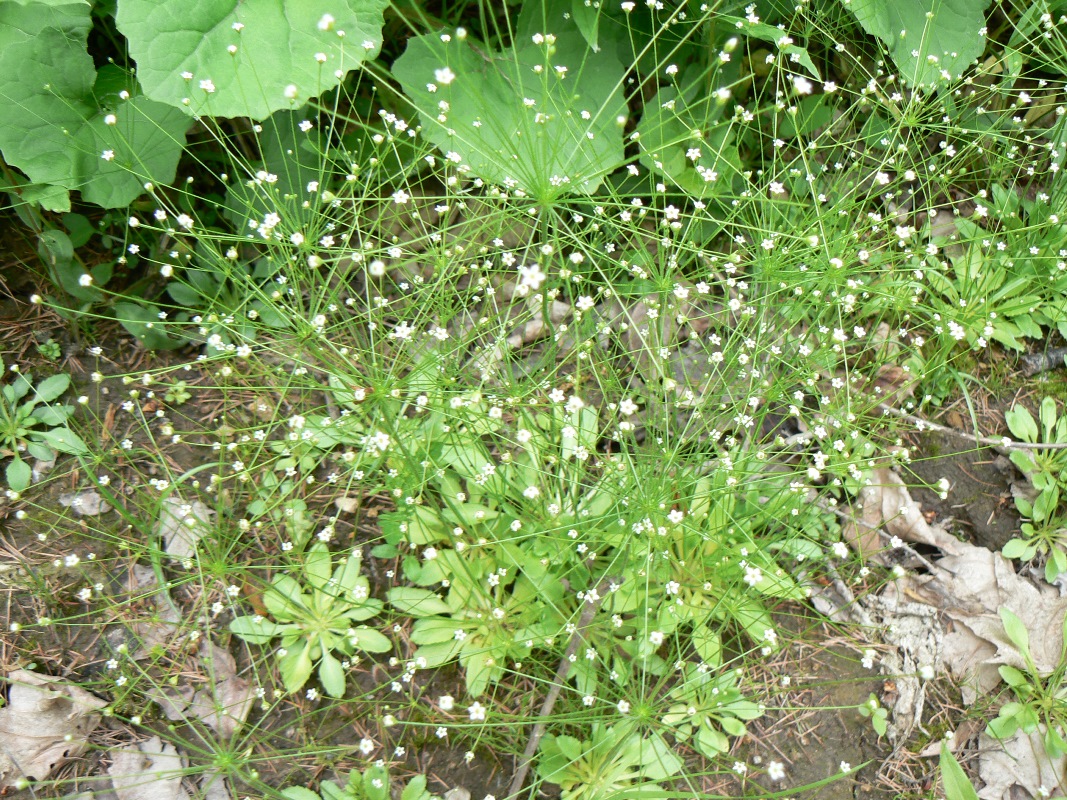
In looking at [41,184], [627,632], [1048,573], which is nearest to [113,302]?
[41,184]

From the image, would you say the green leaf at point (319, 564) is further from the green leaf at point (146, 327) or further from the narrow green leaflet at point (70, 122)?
the narrow green leaflet at point (70, 122)

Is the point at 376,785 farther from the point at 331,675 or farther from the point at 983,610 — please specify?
the point at 983,610

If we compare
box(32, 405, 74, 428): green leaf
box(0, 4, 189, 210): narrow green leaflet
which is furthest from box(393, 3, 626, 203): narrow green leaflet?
box(32, 405, 74, 428): green leaf

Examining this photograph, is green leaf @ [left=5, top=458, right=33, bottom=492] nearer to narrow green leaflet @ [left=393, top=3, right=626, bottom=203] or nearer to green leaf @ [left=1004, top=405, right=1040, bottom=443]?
narrow green leaflet @ [left=393, top=3, right=626, bottom=203]

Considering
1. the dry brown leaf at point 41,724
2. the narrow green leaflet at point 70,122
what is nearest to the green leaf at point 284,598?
the dry brown leaf at point 41,724

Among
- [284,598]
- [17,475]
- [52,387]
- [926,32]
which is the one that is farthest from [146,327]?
[926,32]

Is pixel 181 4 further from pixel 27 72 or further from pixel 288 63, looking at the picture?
Result: pixel 27 72
